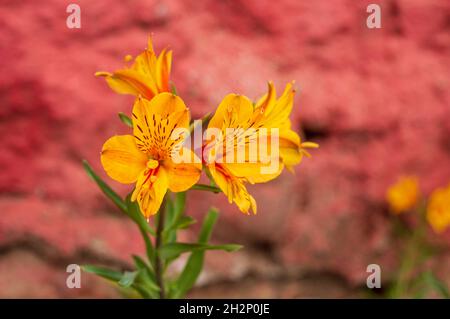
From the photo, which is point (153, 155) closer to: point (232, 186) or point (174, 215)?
point (232, 186)

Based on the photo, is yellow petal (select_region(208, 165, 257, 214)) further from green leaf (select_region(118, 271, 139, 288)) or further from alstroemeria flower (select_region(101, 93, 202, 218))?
green leaf (select_region(118, 271, 139, 288))

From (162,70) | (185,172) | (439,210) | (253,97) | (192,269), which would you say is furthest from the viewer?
(439,210)

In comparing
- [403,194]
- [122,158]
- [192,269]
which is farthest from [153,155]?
[403,194]

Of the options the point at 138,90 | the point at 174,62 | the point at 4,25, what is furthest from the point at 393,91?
the point at 138,90

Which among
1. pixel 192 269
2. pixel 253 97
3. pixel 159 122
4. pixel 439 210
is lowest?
pixel 192 269

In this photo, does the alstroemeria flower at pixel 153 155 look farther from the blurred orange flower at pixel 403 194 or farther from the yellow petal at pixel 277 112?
the blurred orange flower at pixel 403 194

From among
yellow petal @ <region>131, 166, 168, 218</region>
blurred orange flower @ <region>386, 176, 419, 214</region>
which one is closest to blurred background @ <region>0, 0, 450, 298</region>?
blurred orange flower @ <region>386, 176, 419, 214</region>

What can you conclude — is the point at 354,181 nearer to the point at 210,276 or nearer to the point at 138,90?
the point at 210,276

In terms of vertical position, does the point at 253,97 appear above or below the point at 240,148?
above
